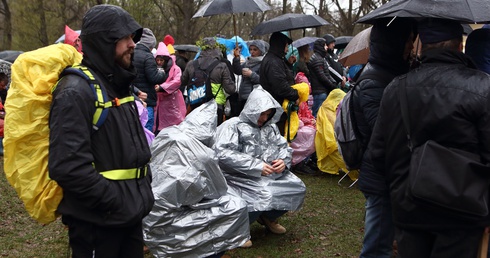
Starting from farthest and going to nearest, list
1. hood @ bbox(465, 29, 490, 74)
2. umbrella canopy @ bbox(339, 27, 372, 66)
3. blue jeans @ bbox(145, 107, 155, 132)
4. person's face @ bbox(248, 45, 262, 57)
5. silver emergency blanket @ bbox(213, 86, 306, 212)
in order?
person's face @ bbox(248, 45, 262, 57), blue jeans @ bbox(145, 107, 155, 132), umbrella canopy @ bbox(339, 27, 372, 66), silver emergency blanket @ bbox(213, 86, 306, 212), hood @ bbox(465, 29, 490, 74)

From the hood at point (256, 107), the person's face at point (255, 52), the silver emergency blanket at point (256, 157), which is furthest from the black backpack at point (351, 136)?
the person's face at point (255, 52)

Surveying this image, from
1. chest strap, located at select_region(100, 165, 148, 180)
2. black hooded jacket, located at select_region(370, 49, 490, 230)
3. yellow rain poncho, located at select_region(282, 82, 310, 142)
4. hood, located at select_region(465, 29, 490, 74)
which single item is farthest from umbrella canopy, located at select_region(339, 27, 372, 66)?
chest strap, located at select_region(100, 165, 148, 180)

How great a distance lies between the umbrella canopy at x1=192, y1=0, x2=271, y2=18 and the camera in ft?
23.1

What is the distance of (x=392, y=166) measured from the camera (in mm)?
2857

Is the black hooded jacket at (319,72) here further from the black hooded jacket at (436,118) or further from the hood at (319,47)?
the black hooded jacket at (436,118)

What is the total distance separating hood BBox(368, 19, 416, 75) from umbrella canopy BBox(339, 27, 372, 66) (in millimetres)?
1861

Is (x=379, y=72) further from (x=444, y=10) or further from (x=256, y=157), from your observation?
(x=256, y=157)

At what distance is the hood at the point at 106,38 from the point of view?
2.72m

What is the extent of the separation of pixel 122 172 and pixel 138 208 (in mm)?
203

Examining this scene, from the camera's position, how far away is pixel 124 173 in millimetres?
2703

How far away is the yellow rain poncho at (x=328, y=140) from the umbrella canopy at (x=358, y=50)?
1.43m

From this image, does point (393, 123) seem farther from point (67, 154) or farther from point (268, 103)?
point (268, 103)

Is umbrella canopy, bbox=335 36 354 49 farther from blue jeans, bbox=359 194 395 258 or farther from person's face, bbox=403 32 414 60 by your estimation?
blue jeans, bbox=359 194 395 258

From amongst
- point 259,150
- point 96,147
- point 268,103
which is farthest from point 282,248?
point 96,147
